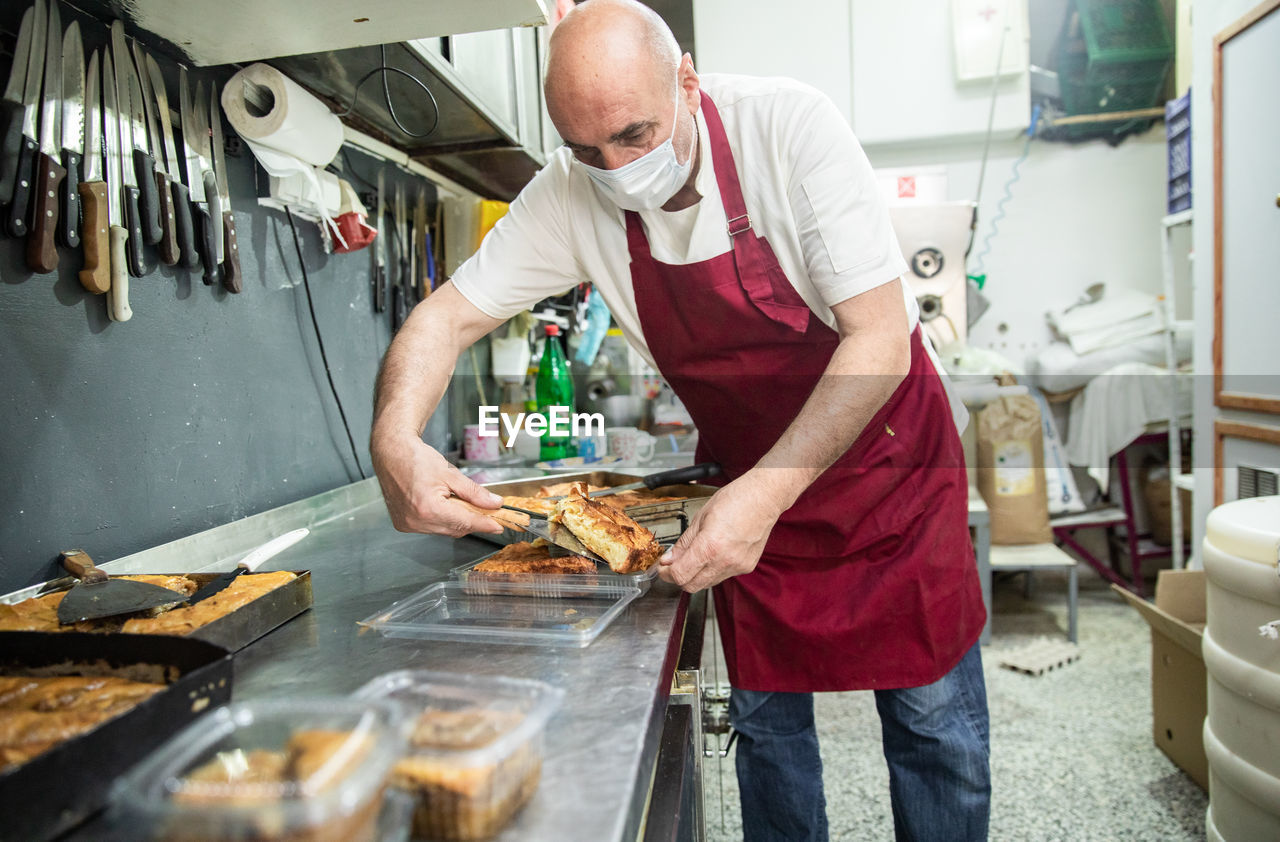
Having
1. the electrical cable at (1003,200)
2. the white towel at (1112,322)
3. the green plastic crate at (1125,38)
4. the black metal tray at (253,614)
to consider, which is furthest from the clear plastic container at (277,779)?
the green plastic crate at (1125,38)

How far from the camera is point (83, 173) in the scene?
1163 mm

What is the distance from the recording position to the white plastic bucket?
1.54 meters

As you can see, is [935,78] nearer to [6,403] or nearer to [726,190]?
[726,190]

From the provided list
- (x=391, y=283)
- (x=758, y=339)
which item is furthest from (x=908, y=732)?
(x=391, y=283)

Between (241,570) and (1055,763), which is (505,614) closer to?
(241,570)

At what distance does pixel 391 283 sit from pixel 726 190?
134cm

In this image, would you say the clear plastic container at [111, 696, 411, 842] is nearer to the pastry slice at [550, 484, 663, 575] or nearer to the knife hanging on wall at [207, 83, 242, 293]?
the pastry slice at [550, 484, 663, 575]

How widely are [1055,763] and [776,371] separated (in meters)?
1.83

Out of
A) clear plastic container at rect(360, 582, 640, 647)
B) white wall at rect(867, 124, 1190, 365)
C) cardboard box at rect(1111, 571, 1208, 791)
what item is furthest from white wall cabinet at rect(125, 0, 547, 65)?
white wall at rect(867, 124, 1190, 365)

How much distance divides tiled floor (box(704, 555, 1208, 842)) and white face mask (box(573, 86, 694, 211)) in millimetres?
1174

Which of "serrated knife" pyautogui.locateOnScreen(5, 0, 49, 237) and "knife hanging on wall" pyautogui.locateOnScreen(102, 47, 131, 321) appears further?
"knife hanging on wall" pyautogui.locateOnScreen(102, 47, 131, 321)

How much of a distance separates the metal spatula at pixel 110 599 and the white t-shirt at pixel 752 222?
0.77 m

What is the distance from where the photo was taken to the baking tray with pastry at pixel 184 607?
0.92 meters

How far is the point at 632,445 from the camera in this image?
2.79m
